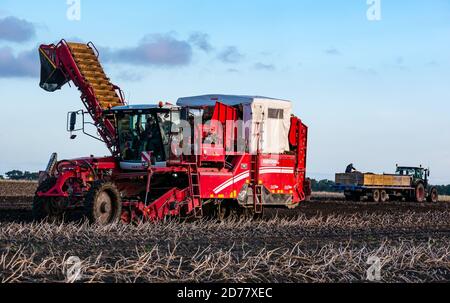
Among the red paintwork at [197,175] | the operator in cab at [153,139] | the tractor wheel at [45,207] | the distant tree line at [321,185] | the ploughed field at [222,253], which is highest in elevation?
the operator in cab at [153,139]

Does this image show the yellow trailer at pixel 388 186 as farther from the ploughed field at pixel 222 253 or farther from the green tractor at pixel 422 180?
the ploughed field at pixel 222 253

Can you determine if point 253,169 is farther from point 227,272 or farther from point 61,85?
point 227,272

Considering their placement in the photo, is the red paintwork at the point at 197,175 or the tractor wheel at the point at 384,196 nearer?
the red paintwork at the point at 197,175

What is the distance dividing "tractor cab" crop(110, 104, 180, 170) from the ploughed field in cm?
205

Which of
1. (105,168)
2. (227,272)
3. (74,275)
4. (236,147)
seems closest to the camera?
(74,275)

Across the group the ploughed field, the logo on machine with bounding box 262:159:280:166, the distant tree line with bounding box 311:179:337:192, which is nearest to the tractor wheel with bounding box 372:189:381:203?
the logo on machine with bounding box 262:159:280:166

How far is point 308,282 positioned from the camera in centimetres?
1043

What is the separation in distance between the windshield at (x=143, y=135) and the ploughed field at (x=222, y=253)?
7.16 feet

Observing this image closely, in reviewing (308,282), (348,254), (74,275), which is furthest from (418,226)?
(74,275)

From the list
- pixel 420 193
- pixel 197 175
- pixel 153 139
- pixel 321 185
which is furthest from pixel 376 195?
pixel 321 185

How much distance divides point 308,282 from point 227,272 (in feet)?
3.28

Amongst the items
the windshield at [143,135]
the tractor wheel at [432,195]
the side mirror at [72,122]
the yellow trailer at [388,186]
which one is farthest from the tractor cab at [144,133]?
the tractor wheel at [432,195]

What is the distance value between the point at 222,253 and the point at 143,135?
8.95 meters

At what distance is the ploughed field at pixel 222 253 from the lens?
10516mm
